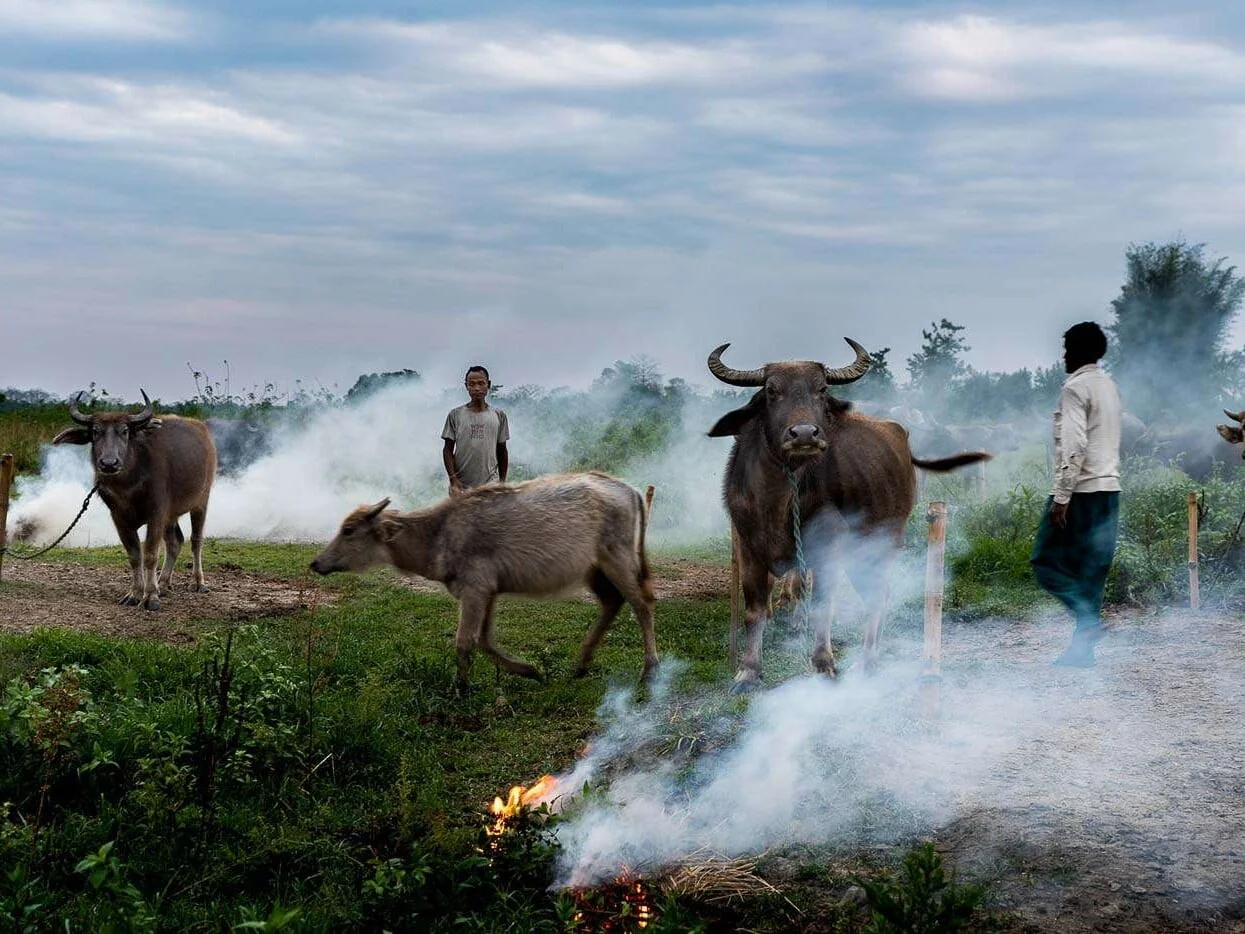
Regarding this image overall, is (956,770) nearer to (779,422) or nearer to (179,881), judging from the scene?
(779,422)

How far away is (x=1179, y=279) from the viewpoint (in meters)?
30.2

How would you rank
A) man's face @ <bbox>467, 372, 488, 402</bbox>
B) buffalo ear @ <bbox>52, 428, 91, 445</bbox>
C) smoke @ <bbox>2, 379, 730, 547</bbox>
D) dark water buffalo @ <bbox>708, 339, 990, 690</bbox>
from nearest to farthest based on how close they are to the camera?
1. dark water buffalo @ <bbox>708, 339, 990, 690</bbox>
2. man's face @ <bbox>467, 372, 488, 402</bbox>
3. buffalo ear @ <bbox>52, 428, 91, 445</bbox>
4. smoke @ <bbox>2, 379, 730, 547</bbox>

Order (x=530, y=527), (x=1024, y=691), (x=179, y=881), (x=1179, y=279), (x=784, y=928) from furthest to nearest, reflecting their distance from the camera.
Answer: (x=1179, y=279) < (x=530, y=527) < (x=1024, y=691) < (x=179, y=881) < (x=784, y=928)

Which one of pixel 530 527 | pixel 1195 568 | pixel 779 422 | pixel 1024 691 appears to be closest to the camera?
pixel 779 422

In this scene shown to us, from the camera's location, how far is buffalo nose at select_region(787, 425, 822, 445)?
689 centimetres

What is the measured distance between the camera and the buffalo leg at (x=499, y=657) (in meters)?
8.40

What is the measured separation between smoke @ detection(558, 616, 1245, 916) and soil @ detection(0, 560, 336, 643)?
3.71 m

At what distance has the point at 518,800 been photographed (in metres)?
5.65

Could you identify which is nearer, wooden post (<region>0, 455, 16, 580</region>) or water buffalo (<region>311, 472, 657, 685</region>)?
water buffalo (<region>311, 472, 657, 685</region>)

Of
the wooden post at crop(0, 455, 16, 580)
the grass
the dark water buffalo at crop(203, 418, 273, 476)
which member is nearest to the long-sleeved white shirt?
the grass

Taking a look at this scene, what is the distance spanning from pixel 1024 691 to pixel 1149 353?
84.2 feet

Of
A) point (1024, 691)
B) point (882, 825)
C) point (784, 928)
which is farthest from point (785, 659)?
point (784, 928)

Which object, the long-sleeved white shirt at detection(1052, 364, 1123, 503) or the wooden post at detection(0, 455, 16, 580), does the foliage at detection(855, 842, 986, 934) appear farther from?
the wooden post at detection(0, 455, 16, 580)

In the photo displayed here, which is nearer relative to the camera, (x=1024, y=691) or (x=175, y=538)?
(x=1024, y=691)
